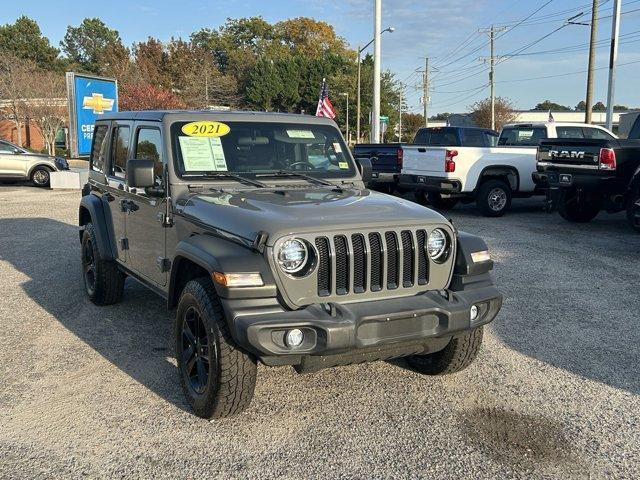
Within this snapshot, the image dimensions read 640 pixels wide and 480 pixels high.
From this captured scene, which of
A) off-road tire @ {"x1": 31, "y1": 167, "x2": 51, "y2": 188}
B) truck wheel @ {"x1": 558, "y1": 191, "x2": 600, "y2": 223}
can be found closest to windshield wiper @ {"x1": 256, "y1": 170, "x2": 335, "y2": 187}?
truck wheel @ {"x1": 558, "y1": 191, "x2": 600, "y2": 223}

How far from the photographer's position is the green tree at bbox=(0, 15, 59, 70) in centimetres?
7144

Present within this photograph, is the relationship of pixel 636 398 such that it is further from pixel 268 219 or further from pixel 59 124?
pixel 59 124

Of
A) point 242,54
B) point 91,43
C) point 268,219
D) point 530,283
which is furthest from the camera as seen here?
point 91,43

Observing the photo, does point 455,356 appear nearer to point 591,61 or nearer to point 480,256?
point 480,256

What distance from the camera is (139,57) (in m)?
50.3

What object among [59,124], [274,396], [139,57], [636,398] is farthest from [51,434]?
[139,57]

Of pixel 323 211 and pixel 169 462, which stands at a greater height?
pixel 323 211

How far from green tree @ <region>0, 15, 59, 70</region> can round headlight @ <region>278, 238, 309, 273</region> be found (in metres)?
77.5

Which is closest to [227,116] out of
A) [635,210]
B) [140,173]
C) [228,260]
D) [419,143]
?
[140,173]

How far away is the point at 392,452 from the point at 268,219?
1.50 meters

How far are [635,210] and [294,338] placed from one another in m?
7.67

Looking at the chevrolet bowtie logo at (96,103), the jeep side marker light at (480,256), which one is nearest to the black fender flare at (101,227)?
the jeep side marker light at (480,256)

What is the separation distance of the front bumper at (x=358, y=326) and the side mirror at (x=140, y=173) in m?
1.49

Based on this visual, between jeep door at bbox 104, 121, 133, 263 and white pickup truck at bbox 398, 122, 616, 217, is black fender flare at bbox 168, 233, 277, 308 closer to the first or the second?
jeep door at bbox 104, 121, 133, 263
